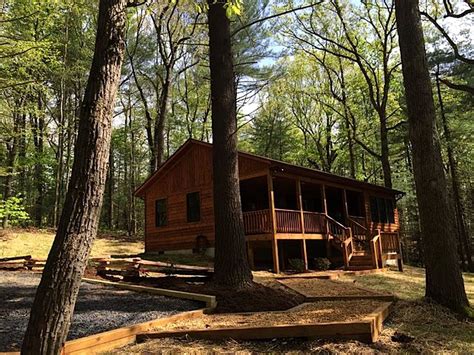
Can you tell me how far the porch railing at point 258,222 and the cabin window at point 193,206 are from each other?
3.05 metres

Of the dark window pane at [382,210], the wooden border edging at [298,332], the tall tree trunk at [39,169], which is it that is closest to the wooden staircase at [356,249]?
the dark window pane at [382,210]

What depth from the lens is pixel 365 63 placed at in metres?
25.8

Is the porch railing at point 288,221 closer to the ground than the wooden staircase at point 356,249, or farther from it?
farther from it

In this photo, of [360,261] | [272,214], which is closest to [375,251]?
[360,261]

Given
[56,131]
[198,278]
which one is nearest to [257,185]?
[198,278]

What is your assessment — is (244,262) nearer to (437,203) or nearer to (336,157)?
(437,203)

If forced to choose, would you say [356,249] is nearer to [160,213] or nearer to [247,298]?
[160,213]

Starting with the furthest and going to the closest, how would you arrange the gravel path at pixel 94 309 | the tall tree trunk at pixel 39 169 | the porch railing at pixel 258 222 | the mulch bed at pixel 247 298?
the tall tree trunk at pixel 39 169 < the porch railing at pixel 258 222 < the mulch bed at pixel 247 298 < the gravel path at pixel 94 309

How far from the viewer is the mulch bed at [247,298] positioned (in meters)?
6.27

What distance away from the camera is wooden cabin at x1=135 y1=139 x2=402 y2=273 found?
14953mm

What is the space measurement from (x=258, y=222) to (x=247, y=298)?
8388 millimetres

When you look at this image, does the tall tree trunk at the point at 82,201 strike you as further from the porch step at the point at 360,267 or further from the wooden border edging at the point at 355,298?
the porch step at the point at 360,267

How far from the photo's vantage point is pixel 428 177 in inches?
266

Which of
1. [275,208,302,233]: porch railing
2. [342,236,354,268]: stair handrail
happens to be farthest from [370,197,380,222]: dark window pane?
[275,208,302,233]: porch railing
